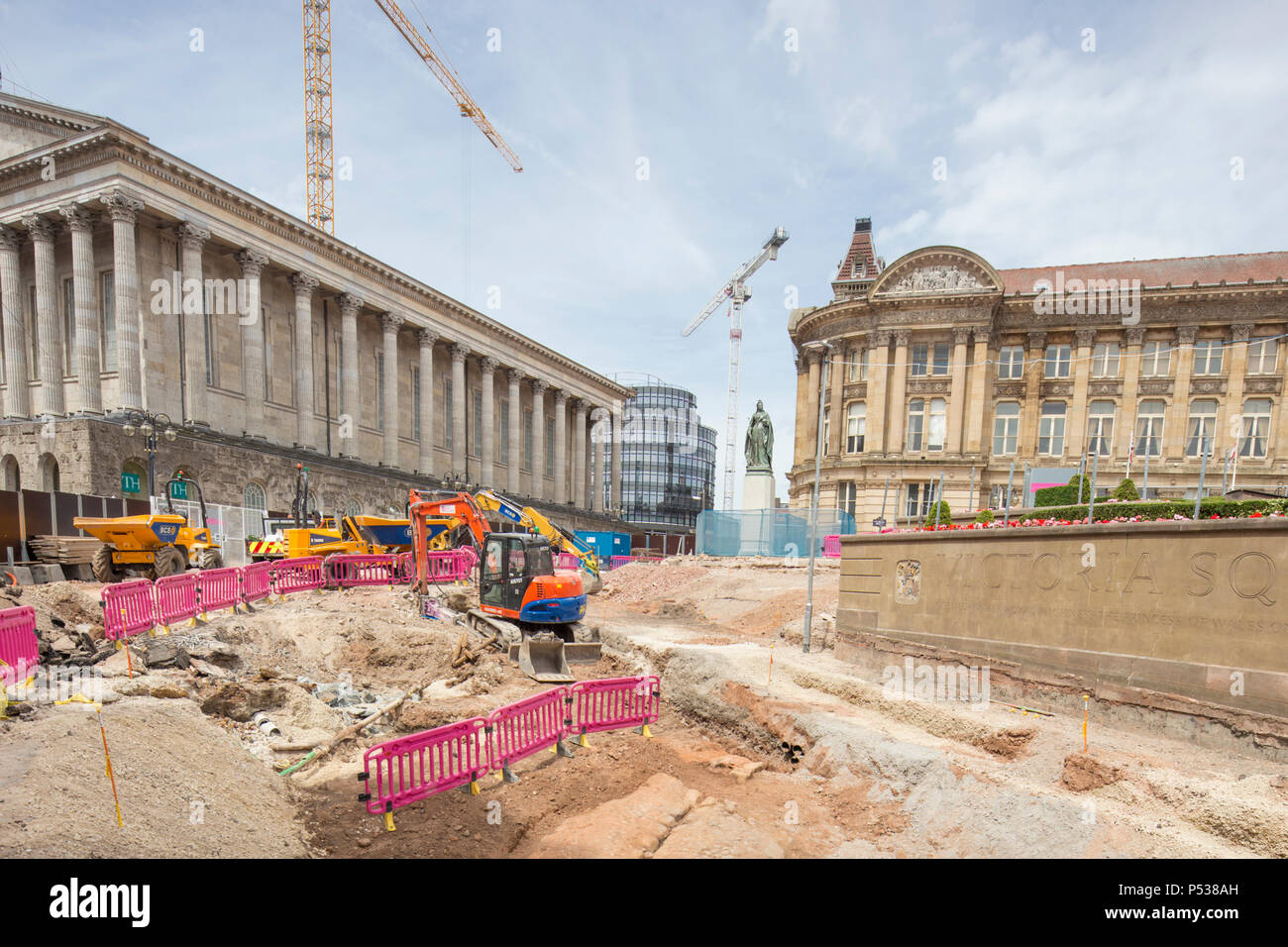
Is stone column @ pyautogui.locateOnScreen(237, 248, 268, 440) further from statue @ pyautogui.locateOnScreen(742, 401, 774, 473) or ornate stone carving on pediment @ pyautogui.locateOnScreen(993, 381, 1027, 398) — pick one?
ornate stone carving on pediment @ pyautogui.locateOnScreen(993, 381, 1027, 398)

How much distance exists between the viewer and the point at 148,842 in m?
4.70

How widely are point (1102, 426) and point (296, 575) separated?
140 ft

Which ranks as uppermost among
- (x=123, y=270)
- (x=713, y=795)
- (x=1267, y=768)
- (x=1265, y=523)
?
(x=123, y=270)

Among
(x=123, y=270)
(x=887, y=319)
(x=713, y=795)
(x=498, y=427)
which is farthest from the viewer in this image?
(x=498, y=427)

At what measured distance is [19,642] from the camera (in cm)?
863

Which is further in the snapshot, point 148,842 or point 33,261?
point 33,261

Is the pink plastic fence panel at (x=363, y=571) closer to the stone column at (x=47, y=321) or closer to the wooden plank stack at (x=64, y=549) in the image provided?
the wooden plank stack at (x=64, y=549)

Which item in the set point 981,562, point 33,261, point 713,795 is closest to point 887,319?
point 981,562

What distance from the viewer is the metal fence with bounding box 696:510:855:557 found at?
99.3ft

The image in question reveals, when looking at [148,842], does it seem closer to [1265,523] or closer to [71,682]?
[71,682]

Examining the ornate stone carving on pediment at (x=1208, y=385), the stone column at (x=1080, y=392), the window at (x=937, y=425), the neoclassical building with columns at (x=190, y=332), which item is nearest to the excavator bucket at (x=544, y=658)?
the neoclassical building with columns at (x=190, y=332)

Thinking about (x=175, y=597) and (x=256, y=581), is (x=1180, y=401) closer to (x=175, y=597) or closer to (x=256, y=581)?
(x=256, y=581)

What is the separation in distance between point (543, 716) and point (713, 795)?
8.73 feet

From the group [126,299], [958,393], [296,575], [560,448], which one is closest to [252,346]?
[126,299]
